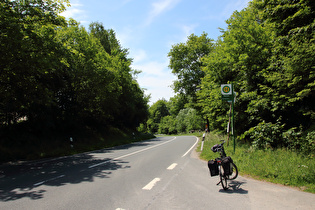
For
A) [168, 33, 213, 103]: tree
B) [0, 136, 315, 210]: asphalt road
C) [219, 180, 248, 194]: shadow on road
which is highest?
[168, 33, 213, 103]: tree

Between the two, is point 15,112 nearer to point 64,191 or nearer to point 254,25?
point 64,191

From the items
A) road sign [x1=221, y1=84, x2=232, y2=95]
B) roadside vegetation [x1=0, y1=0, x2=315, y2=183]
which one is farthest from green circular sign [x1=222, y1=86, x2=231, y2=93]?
roadside vegetation [x1=0, y1=0, x2=315, y2=183]

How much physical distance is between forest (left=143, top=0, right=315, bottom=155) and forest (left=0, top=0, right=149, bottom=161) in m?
10.8

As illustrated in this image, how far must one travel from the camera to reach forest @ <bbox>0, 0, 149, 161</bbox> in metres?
10.5

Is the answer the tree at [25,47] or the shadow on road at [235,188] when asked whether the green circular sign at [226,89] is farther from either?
the tree at [25,47]

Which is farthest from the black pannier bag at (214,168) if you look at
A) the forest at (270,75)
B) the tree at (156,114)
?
the tree at (156,114)

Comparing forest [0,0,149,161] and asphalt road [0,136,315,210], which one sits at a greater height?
forest [0,0,149,161]

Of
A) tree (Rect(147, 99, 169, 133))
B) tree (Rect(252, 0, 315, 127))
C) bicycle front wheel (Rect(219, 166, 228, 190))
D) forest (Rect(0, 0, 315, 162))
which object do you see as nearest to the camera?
bicycle front wheel (Rect(219, 166, 228, 190))

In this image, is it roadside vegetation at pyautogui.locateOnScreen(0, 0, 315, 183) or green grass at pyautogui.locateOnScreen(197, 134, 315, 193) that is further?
roadside vegetation at pyautogui.locateOnScreen(0, 0, 315, 183)

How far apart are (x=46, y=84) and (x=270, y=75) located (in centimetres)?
1554

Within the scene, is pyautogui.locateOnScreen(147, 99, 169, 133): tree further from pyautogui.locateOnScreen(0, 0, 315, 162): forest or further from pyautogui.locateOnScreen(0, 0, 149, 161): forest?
pyautogui.locateOnScreen(0, 0, 315, 162): forest

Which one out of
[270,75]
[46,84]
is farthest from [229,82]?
[46,84]

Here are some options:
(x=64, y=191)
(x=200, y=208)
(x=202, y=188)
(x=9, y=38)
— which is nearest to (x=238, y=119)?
(x=202, y=188)

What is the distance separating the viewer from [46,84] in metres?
16.1
